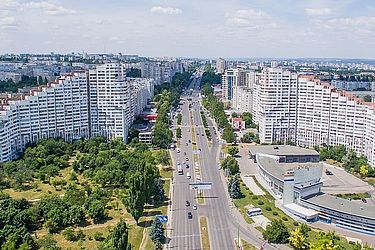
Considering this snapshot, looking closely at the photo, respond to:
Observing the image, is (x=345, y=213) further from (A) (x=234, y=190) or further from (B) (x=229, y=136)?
(B) (x=229, y=136)

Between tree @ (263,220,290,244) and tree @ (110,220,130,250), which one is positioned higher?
tree @ (110,220,130,250)

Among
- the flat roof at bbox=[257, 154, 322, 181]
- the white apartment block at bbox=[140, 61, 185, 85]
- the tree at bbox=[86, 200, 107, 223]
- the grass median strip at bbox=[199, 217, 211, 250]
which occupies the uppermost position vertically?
the white apartment block at bbox=[140, 61, 185, 85]

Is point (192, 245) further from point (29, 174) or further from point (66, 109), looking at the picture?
point (66, 109)

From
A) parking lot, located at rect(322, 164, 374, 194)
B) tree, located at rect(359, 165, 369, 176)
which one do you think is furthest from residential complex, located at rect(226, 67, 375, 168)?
parking lot, located at rect(322, 164, 374, 194)

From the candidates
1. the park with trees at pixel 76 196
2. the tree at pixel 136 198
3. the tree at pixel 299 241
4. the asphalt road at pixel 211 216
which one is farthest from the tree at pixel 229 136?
the tree at pixel 299 241

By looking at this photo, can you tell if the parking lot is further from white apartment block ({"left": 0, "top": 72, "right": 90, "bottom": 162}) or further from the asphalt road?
white apartment block ({"left": 0, "top": 72, "right": 90, "bottom": 162})

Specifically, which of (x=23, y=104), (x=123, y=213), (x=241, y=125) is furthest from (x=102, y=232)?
(x=241, y=125)

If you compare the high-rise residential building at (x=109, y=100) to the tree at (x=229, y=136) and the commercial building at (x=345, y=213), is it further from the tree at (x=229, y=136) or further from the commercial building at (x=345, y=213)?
the commercial building at (x=345, y=213)
